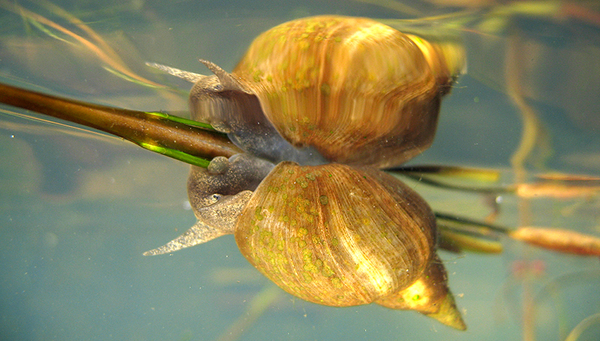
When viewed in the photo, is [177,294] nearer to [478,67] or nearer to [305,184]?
[305,184]

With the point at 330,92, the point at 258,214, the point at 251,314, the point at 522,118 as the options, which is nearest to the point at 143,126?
the point at 258,214

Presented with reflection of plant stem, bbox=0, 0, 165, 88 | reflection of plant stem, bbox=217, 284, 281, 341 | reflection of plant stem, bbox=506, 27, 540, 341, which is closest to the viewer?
reflection of plant stem, bbox=506, 27, 540, 341

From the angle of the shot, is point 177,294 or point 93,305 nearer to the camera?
point 93,305

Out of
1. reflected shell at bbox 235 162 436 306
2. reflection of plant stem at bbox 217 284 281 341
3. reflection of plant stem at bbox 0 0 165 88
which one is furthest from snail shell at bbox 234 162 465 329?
reflection of plant stem at bbox 217 284 281 341

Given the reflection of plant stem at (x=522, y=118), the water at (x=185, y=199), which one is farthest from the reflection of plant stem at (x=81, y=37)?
the reflection of plant stem at (x=522, y=118)

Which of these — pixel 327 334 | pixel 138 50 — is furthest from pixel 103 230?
pixel 327 334

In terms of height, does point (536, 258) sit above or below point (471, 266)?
above

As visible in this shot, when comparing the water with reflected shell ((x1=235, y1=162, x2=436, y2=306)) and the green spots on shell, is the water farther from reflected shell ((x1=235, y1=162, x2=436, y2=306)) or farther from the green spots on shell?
the green spots on shell
